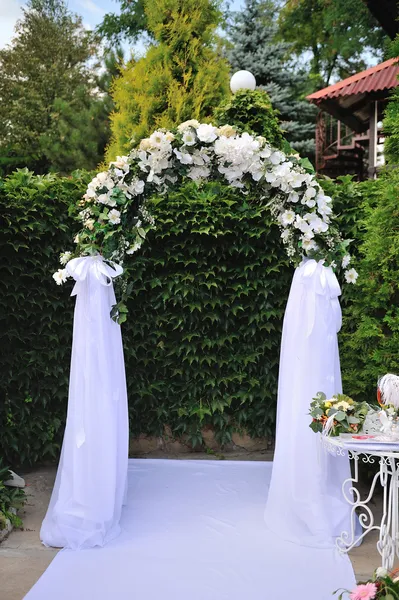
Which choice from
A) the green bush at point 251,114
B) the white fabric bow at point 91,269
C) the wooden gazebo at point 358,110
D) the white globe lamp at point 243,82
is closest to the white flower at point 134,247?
the white fabric bow at point 91,269

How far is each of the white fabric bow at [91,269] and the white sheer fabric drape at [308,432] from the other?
1268mm

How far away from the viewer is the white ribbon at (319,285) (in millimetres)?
3826

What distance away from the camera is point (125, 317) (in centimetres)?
379

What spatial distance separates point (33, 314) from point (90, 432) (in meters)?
1.58

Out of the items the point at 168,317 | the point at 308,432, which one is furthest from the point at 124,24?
the point at 308,432

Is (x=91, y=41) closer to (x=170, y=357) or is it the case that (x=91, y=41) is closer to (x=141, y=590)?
(x=170, y=357)

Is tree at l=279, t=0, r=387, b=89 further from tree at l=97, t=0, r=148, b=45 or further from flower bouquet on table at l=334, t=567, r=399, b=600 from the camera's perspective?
flower bouquet on table at l=334, t=567, r=399, b=600

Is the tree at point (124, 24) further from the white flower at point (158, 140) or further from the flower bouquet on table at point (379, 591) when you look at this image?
the flower bouquet on table at point (379, 591)

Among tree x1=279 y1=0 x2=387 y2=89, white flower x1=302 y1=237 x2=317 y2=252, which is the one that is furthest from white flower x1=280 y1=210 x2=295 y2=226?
tree x1=279 y1=0 x2=387 y2=89

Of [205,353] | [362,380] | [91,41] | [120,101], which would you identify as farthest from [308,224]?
[91,41]

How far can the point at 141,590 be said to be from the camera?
3107mm

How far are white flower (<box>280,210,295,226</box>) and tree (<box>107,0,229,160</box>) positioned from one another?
3.08 metres

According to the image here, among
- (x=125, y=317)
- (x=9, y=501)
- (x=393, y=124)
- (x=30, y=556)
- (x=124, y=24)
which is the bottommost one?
(x=30, y=556)

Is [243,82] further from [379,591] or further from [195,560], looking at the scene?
[379,591]
